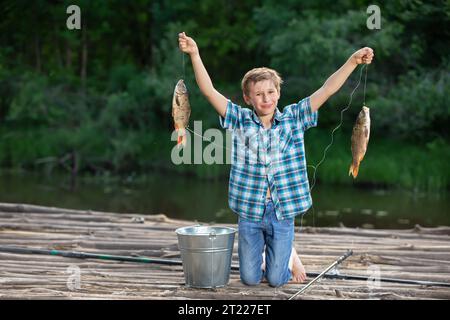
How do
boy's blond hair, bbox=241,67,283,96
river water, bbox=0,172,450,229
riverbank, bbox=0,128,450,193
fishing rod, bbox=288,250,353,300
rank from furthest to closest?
riverbank, bbox=0,128,450,193, river water, bbox=0,172,450,229, boy's blond hair, bbox=241,67,283,96, fishing rod, bbox=288,250,353,300

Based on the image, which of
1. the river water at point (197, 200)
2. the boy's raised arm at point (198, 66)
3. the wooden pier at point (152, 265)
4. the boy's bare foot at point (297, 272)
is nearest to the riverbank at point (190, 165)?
the river water at point (197, 200)

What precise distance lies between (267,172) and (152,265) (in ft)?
4.02

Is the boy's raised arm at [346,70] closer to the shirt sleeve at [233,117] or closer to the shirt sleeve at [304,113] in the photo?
the shirt sleeve at [304,113]

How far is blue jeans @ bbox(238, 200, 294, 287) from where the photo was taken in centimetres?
445

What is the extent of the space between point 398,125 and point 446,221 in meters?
4.60

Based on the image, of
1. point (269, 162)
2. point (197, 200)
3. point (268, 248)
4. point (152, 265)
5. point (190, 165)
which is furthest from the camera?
point (190, 165)

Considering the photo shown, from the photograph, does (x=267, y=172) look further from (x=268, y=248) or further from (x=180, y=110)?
(x=180, y=110)

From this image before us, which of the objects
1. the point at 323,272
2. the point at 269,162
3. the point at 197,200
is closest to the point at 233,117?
the point at 269,162

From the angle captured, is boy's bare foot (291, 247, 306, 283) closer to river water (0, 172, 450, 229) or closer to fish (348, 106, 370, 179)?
fish (348, 106, 370, 179)

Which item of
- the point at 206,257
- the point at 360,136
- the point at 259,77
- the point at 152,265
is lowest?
the point at 152,265

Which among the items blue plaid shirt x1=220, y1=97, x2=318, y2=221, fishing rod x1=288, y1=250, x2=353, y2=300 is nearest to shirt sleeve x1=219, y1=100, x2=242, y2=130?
blue plaid shirt x1=220, y1=97, x2=318, y2=221

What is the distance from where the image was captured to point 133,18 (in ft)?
86.4

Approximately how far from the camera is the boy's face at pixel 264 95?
14.3 feet

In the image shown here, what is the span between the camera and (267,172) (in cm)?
443
